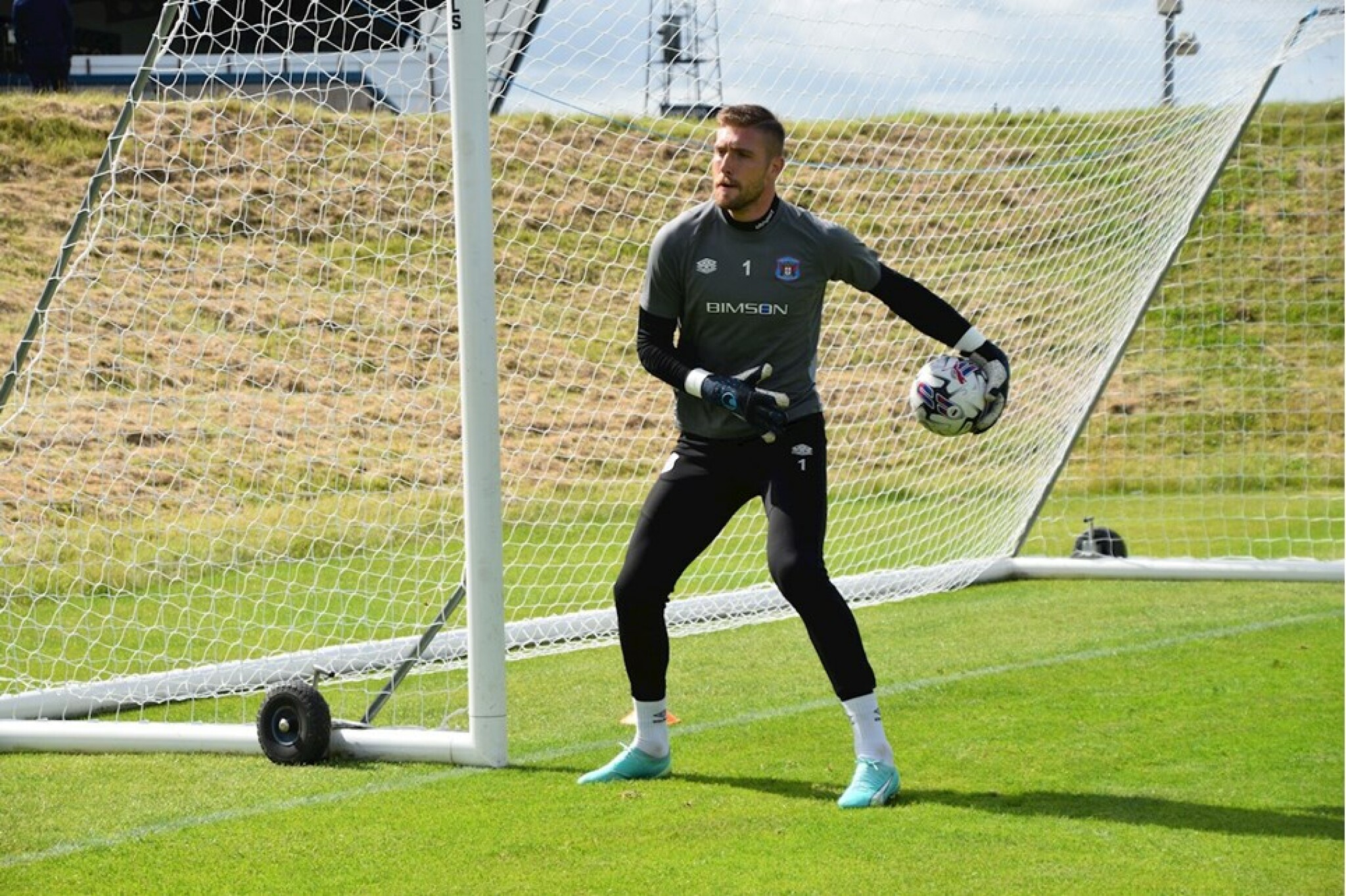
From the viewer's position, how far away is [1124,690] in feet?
22.4

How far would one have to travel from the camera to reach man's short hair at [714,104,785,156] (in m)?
5.16

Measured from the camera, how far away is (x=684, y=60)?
323 inches

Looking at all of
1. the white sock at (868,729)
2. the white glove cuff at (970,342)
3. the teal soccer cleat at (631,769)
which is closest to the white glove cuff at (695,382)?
the white glove cuff at (970,342)

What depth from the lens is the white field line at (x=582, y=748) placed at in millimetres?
4824

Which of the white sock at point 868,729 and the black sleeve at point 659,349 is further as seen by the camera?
the black sleeve at point 659,349

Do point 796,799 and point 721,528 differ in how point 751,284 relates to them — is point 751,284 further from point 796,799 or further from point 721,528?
point 796,799

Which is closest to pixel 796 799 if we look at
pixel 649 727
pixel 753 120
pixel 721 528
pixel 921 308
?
pixel 649 727

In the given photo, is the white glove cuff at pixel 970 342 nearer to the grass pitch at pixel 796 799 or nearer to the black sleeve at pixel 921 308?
the black sleeve at pixel 921 308

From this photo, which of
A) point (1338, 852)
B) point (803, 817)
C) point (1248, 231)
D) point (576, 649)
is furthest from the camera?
point (1248, 231)

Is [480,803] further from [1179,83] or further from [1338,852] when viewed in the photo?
[1179,83]

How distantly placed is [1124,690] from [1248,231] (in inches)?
375

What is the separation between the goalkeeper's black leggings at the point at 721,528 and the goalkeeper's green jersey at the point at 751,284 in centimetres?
10

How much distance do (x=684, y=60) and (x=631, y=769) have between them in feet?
13.3

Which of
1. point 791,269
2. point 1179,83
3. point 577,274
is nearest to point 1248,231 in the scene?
point 1179,83
